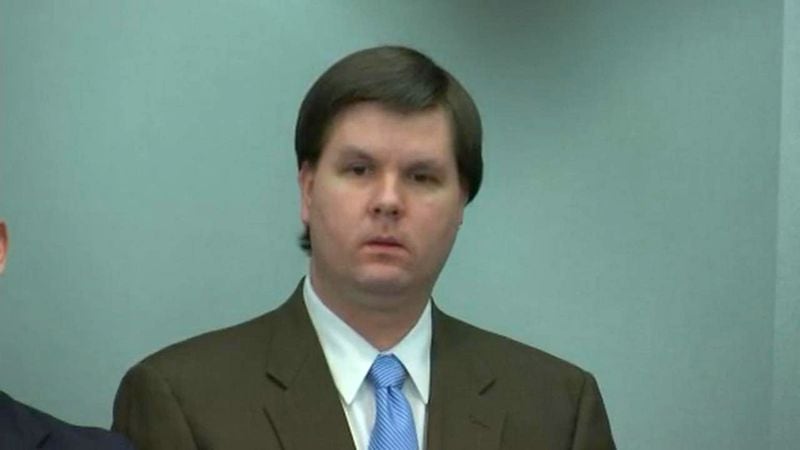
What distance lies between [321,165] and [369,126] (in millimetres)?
94

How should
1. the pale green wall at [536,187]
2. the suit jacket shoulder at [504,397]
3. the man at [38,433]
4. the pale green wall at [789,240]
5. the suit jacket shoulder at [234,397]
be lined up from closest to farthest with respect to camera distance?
the man at [38,433], the suit jacket shoulder at [234,397], the suit jacket shoulder at [504,397], the pale green wall at [536,187], the pale green wall at [789,240]

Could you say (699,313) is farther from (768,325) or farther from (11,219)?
(11,219)

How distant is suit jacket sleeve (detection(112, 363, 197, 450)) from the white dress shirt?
23cm

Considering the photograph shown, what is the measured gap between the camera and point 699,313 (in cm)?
252

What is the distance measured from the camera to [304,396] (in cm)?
179

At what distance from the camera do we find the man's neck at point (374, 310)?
1829 millimetres

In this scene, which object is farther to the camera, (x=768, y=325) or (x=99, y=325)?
(x=768, y=325)

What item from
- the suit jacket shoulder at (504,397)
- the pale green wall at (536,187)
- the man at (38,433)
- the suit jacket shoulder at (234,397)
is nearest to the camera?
the man at (38,433)

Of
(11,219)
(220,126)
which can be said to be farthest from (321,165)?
(11,219)

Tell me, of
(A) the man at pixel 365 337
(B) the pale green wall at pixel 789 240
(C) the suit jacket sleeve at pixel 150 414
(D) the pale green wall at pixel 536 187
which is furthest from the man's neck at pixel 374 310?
(B) the pale green wall at pixel 789 240

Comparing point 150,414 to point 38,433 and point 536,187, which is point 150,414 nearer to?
point 38,433

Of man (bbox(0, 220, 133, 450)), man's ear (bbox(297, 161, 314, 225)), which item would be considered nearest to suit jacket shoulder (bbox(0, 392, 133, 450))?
man (bbox(0, 220, 133, 450))

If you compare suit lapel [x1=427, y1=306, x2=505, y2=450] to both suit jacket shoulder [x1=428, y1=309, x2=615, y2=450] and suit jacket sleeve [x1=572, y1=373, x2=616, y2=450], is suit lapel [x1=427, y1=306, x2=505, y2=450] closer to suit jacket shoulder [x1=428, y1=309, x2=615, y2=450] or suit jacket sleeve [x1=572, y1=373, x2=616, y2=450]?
suit jacket shoulder [x1=428, y1=309, x2=615, y2=450]

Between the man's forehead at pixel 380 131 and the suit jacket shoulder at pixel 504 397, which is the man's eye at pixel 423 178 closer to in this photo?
the man's forehead at pixel 380 131
